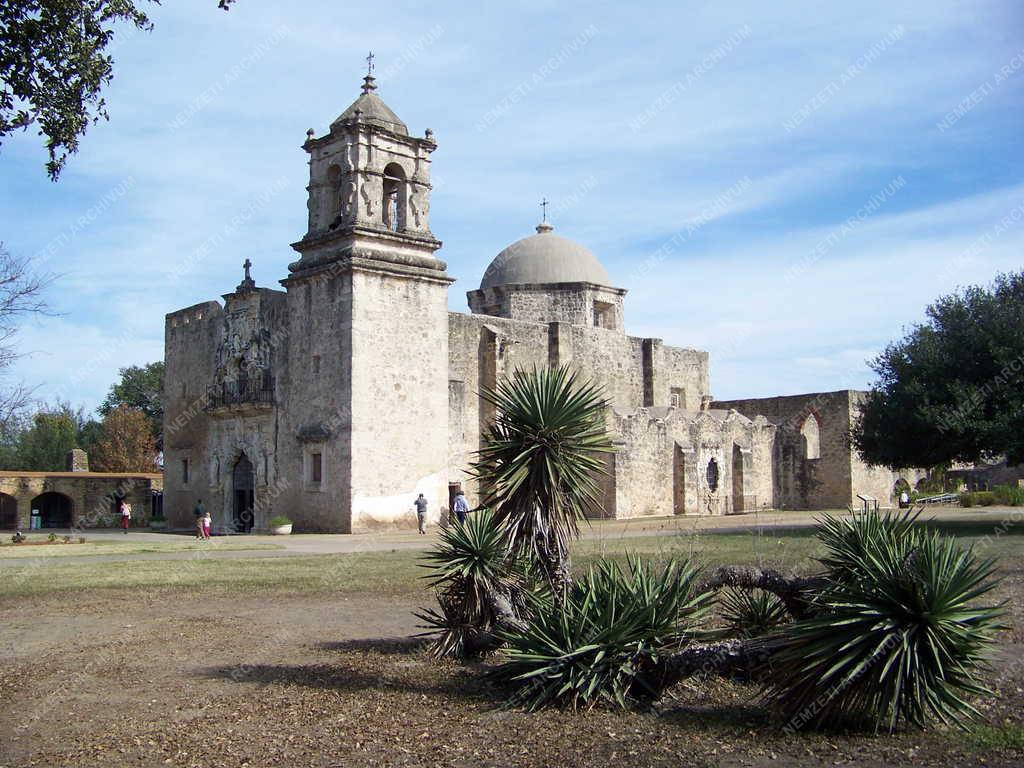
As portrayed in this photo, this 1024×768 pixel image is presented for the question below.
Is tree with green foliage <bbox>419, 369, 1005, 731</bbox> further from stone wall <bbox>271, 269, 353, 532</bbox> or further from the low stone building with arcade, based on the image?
the low stone building with arcade

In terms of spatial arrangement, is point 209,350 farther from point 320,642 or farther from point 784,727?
point 784,727

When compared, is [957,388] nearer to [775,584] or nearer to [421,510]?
[421,510]

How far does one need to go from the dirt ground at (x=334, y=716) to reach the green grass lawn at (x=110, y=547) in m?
12.5

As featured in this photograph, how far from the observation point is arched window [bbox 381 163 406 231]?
30.5 metres

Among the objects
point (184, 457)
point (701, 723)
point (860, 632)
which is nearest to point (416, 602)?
point (701, 723)

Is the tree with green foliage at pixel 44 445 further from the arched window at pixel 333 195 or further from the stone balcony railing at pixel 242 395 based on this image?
the arched window at pixel 333 195

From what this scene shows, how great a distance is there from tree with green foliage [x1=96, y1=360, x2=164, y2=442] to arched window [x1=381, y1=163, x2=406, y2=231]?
38574mm

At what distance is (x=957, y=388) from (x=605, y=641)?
1954 centimetres

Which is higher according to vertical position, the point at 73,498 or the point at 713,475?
the point at 713,475

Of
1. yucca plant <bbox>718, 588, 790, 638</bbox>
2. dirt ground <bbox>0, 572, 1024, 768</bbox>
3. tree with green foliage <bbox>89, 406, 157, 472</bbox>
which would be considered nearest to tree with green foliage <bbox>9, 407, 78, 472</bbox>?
tree with green foliage <bbox>89, 406, 157, 472</bbox>

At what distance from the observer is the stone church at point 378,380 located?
95.2 ft

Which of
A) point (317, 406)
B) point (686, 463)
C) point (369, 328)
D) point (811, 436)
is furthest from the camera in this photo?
point (811, 436)

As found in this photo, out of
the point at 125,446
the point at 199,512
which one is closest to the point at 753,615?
the point at 199,512

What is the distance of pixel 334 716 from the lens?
721 centimetres
